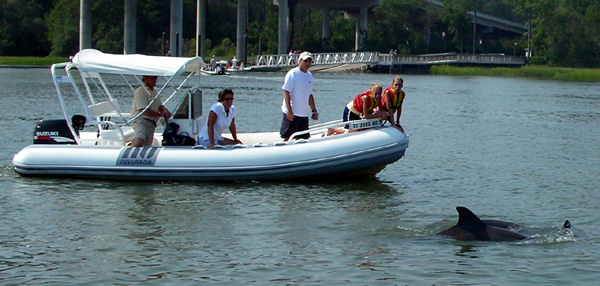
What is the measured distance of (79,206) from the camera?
501 inches

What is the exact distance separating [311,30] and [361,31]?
11383 mm

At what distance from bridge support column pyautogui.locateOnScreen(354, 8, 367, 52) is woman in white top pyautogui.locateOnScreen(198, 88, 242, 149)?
86549 mm

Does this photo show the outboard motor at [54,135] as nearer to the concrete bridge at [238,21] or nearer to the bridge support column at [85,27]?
the concrete bridge at [238,21]

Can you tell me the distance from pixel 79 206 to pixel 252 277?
429 cm

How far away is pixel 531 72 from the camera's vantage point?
82812 millimetres

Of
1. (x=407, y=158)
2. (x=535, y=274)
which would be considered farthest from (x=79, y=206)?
(x=407, y=158)

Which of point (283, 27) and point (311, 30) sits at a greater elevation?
point (311, 30)

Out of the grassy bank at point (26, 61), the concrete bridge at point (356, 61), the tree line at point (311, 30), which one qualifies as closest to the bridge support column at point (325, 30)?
the tree line at point (311, 30)

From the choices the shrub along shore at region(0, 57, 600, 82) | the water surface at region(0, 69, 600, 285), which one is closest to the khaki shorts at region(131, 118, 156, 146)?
the water surface at region(0, 69, 600, 285)

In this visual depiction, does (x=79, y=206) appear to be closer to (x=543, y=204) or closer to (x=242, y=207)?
(x=242, y=207)

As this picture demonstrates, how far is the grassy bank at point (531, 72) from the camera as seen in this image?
78.2 metres

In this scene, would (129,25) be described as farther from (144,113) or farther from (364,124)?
(364,124)

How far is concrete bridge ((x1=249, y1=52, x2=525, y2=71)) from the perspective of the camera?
7925cm

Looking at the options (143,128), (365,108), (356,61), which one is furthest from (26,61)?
(365,108)
